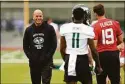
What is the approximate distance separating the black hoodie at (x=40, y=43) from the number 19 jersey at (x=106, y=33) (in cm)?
119

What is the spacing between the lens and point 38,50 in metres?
9.48

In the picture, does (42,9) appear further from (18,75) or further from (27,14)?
(18,75)

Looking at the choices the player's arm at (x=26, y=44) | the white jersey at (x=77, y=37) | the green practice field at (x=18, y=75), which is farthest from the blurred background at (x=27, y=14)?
the white jersey at (x=77, y=37)

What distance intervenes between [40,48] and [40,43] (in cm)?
10

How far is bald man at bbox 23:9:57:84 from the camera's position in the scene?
9.48m

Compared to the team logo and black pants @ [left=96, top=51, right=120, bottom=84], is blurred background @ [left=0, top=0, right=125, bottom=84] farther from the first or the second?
black pants @ [left=96, top=51, right=120, bottom=84]

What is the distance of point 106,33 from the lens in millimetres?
8688

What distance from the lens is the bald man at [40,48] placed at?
31.1 ft

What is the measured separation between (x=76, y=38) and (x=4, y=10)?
3653cm

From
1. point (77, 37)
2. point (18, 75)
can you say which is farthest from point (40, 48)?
point (18, 75)

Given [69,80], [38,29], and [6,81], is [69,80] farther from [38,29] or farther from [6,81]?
[6,81]

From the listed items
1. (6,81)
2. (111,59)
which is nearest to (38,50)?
(111,59)

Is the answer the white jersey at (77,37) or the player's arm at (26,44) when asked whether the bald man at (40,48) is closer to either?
the player's arm at (26,44)

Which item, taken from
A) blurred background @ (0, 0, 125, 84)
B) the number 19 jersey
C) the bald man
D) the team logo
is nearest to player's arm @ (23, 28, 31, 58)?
the bald man
